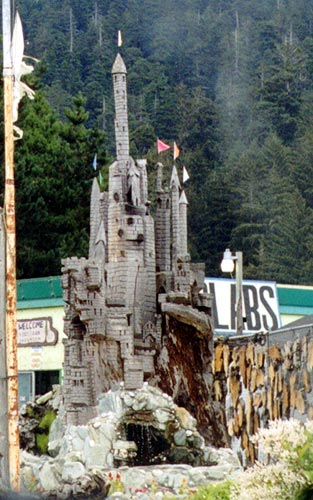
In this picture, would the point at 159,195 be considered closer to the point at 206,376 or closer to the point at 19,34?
the point at 206,376

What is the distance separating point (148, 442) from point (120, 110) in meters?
5.67

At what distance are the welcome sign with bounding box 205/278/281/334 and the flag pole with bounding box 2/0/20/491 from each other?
51.6 ft

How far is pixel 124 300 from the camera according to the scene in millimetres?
25875

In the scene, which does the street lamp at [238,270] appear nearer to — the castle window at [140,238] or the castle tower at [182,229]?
the castle tower at [182,229]

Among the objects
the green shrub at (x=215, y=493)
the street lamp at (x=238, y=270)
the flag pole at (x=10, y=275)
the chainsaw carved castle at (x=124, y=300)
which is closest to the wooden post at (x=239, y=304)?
the street lamp at (x=238, y=270)

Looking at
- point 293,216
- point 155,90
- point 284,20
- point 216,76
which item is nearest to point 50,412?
point 293,216

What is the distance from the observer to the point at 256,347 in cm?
2561

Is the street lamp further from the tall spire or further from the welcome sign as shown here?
the welcome sign

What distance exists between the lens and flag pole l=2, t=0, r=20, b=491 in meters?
20.6

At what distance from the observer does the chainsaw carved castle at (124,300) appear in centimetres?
2584

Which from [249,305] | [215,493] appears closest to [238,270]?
[249,305]

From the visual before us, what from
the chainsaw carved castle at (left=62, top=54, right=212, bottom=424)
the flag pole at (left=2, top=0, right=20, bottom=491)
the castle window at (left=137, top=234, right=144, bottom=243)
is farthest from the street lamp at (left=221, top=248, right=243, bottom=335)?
the flag pole at (left=2, top=0, right=20, bottom=491)

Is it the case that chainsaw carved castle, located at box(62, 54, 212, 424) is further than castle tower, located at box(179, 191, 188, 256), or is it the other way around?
castle tower, located at box(179, 191, 188, 256)

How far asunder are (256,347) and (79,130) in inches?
1218
